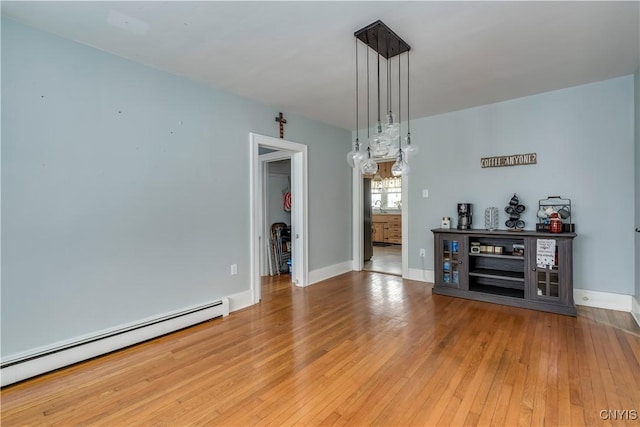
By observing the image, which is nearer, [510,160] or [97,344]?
[97,344]

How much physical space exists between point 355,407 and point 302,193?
3090 millimetres

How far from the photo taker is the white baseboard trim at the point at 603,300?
3291mm

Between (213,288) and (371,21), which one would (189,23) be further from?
(213,288)

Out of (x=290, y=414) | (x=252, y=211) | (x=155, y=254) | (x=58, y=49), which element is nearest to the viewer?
(x=290, y=414)

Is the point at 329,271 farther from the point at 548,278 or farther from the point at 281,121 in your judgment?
the point at 548,278

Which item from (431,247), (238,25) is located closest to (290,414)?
(238,25)

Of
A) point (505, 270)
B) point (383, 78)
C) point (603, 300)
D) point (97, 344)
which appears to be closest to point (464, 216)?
point (505, 270)

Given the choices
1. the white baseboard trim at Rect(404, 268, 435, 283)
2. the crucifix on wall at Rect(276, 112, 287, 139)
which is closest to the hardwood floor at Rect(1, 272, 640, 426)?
the white baseboard trim at Rect(404, 268, 435, 283)

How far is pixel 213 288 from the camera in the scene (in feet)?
11.0

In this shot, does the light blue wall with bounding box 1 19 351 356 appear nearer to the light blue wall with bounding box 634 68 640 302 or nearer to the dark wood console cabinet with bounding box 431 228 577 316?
the dark wood console cabinet with bounding box 431 228 577 316

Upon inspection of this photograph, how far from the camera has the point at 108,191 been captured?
101 inches

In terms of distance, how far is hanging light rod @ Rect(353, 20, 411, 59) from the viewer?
2.24 meters

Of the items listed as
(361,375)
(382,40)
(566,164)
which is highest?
(382,40)

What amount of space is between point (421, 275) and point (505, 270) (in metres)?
1.17
